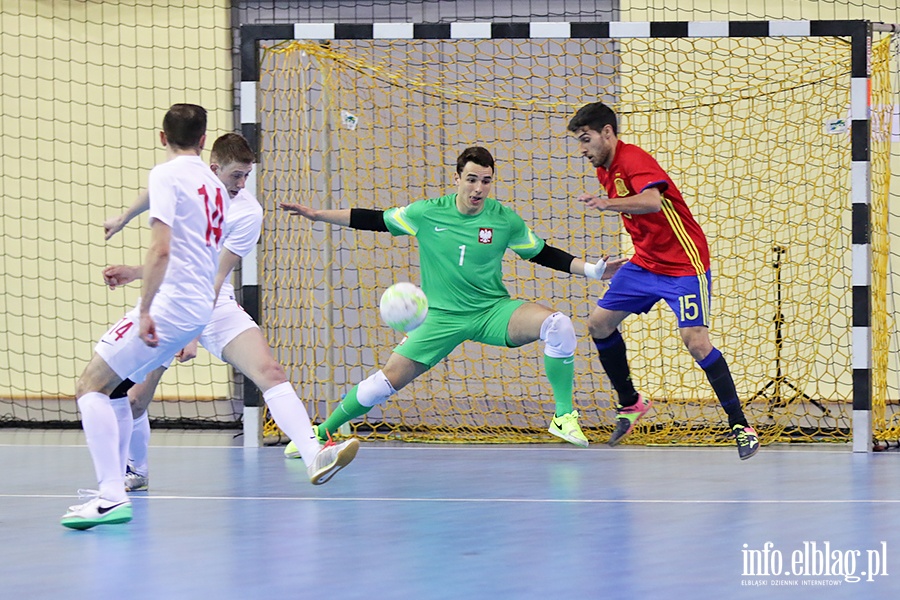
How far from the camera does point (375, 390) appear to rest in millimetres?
6570

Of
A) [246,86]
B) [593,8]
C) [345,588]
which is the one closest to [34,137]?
[246,86]

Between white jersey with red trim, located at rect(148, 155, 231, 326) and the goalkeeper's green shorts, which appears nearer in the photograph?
white jersey with red trim, located at rect(148, 155, 231, 326)

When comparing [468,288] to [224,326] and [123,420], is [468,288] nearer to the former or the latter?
[224,326]

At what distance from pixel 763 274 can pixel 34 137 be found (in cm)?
624

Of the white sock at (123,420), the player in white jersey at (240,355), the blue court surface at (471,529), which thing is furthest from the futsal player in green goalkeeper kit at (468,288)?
the white sock at (123,420)

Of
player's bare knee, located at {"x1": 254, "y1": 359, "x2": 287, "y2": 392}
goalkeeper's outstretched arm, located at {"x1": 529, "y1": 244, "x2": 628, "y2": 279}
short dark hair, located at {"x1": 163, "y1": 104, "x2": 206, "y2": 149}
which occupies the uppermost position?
short dark hair, located at {"x1": 163, "y1": 104, "x2": 206, "y2": 149}

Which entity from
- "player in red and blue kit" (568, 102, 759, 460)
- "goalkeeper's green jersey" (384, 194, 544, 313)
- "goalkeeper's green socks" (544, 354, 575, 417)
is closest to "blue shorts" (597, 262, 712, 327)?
"player in red and blue kit" (568, 102, 759, 460)

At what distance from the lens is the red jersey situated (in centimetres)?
638

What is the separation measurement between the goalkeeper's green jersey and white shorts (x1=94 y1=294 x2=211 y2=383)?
7.55 feet

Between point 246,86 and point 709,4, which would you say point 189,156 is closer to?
point 246,86

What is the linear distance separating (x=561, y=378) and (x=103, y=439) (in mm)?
2840

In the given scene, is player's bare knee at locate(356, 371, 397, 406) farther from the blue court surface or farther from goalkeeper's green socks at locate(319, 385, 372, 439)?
the blue court surface

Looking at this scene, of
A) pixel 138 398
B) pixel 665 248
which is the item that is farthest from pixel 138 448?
pixel 665 248

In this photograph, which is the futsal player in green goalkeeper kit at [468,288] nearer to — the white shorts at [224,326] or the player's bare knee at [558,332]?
the player's bare knee at [558,332]
